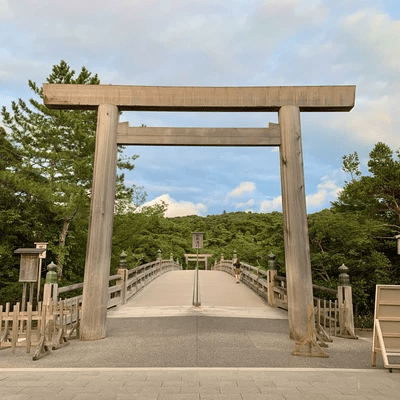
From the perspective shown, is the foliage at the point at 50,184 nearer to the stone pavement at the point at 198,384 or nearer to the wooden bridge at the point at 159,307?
the wooden bridge at the point at 159,307

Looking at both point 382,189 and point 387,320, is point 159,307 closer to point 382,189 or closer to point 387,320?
point 387,320

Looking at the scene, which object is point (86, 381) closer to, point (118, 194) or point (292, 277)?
point (292, 277)

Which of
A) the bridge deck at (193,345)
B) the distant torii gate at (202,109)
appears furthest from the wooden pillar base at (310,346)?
the distant torii gate at (202,109)

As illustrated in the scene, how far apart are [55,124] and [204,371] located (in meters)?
16.9

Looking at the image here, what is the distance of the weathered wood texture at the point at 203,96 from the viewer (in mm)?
7629

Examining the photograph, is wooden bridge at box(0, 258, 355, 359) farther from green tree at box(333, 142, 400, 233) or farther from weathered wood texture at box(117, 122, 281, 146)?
green tree at box(333, 142, 400, 233)

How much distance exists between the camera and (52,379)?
14.7 feet

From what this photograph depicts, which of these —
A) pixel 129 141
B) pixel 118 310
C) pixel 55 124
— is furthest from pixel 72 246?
pixel 129 141

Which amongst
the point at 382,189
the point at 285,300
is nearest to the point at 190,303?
the point at 285,300

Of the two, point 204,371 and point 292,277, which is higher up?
point 292,277

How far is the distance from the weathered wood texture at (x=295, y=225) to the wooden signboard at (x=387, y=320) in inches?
60.9

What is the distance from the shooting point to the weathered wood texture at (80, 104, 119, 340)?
703 cm

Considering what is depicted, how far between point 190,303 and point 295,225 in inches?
258

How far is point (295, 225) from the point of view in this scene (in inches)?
284
